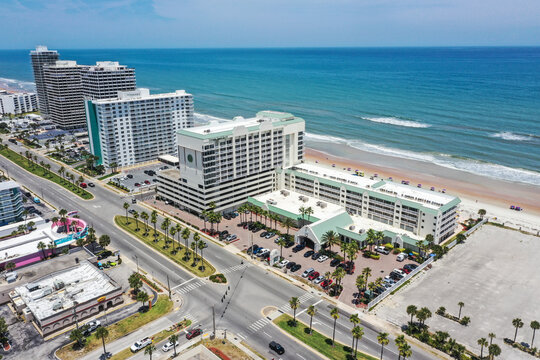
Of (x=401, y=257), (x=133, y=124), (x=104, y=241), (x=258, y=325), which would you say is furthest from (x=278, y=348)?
(x=133, y=124)

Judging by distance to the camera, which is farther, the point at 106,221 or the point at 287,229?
the point at 106,221

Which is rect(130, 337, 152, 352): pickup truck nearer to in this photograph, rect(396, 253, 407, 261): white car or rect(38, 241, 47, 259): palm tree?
rect(38, 241, 47, 259): palm tree

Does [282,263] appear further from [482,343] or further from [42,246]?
[42,246]

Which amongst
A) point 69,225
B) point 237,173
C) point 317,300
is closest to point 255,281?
point 317,300

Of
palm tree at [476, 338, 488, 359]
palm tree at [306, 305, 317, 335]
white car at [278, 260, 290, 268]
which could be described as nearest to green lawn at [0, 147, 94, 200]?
white car at [278, 260, 290, 268]

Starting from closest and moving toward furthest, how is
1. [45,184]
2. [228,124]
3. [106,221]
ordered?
[106,221] → [228,124] → [45,184]

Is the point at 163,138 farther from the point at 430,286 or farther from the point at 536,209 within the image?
the point at 536,209

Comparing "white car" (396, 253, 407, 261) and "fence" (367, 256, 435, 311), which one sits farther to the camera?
"white car" (396, 253, 407, 261)
